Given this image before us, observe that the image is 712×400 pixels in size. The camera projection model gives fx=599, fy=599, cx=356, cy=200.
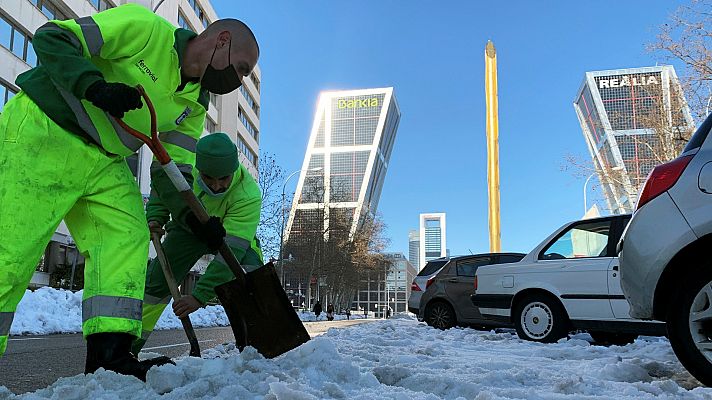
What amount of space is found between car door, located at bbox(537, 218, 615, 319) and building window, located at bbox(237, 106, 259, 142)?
48.1 metres

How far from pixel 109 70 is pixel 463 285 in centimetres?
835

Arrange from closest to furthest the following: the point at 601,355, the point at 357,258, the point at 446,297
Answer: the point at 601,355 < the point at 446,297 < the point at 357,258

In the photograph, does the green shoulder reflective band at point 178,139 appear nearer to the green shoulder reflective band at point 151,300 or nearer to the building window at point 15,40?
the green shoulder reflective band at point 151,300

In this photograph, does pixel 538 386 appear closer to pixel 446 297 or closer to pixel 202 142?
pixel 202 142

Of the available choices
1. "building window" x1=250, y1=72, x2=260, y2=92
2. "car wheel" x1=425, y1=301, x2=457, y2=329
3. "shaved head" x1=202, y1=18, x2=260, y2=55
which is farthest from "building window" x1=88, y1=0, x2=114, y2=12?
"shaved head" x1=202, y1=18, x2=260, y2=55

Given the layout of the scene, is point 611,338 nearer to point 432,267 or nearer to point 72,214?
point 432,267

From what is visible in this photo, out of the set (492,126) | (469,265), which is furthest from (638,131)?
(492,126)

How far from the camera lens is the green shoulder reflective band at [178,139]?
323 cm

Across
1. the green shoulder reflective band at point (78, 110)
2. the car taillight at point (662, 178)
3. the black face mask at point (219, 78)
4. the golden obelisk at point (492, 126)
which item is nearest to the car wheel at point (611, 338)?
the car taillight at point (662, 178)

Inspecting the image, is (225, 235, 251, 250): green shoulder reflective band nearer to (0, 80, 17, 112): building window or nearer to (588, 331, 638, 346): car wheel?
(588, 331, 638, 346): car wheel

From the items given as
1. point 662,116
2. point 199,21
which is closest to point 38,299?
point 662,116

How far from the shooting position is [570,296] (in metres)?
6.63

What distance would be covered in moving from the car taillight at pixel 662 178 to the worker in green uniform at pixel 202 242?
2.42 m

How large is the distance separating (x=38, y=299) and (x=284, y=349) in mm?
9439
